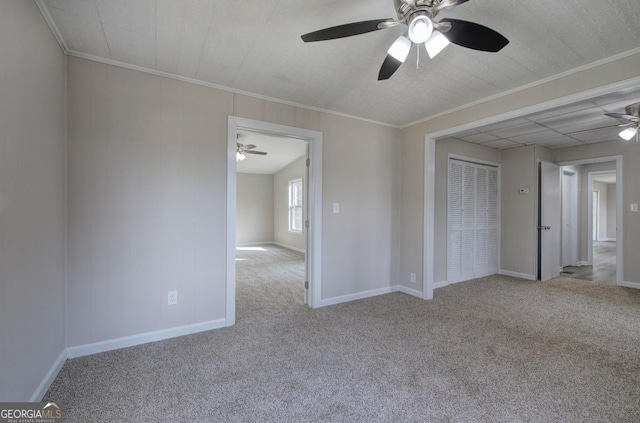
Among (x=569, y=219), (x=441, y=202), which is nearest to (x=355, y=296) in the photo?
(x=441, y=202)

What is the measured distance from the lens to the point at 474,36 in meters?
1.56

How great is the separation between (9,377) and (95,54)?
2268 mm

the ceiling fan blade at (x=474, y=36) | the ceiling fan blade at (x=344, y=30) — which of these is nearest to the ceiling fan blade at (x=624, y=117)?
the ceiling fan blade at (x=474, y=36)

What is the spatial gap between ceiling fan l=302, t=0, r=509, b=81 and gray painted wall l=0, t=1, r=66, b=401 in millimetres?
1531

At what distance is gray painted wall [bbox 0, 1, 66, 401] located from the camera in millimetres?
1364

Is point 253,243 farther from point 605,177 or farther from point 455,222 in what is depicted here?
point 605,177

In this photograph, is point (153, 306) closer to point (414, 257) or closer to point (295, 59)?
point (295, 59)

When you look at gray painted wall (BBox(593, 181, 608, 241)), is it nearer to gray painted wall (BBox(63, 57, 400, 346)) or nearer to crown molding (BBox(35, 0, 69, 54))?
gray painted wall (BBox(63, 57, 400, 346))

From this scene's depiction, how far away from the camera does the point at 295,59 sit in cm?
233

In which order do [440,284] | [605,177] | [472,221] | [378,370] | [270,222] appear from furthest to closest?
[270,222] < [605,177] < [472,221] < [440,284] < [378,370]

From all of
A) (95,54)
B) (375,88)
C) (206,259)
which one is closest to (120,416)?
(206,259)

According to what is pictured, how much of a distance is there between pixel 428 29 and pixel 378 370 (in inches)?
86.9

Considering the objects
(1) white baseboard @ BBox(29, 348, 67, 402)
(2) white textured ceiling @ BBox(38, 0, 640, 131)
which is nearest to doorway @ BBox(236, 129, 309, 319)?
(1) white baseboard @ BBox(29, 348, 67, 402)

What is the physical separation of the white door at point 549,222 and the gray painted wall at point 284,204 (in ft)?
17.2
